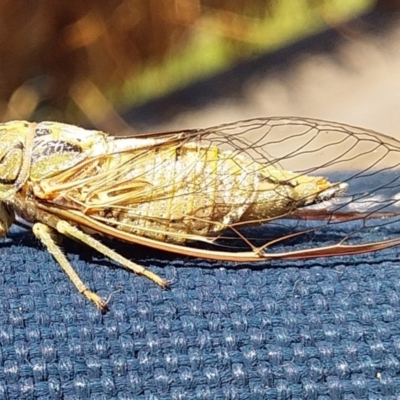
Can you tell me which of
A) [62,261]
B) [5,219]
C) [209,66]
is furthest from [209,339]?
[209,66]

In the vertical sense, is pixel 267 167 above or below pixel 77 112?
below

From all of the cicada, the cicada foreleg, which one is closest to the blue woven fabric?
the cicada

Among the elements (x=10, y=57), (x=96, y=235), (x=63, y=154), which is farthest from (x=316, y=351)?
(x=10, y=57)

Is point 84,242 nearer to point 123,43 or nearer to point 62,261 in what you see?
point 62,261

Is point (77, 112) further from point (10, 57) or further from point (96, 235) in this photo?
point (96, 235)

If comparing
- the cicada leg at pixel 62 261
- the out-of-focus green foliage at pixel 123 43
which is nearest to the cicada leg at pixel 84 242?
the cicada leg at pixel 62 261

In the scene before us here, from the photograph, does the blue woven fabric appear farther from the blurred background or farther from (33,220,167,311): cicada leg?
the blurred background
